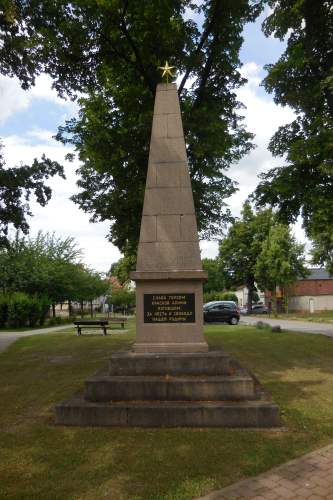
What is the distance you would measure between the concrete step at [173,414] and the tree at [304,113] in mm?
8699

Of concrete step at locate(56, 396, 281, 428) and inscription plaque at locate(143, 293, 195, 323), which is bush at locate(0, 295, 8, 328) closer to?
inscription plaque at locate(143, 293, 195, 323)

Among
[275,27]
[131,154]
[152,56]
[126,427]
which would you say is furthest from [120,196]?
[126,427]

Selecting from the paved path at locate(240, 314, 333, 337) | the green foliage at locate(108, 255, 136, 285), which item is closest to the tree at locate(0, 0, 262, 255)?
the green foliage at locate(108, 255, 136, 285)

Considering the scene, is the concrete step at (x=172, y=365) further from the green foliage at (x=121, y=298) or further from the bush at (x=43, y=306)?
the green foliage at (x=121, y=298)

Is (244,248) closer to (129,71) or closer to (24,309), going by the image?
(24,309)

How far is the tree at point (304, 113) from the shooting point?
42.0ft

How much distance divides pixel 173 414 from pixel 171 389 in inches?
18.9

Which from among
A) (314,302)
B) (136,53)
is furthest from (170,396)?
(314,302)

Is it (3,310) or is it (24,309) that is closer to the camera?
(3,310)

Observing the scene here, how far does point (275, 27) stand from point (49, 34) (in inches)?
335

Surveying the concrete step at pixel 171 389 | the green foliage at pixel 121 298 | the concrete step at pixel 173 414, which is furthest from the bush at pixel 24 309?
the green foliage at pixel 121 298

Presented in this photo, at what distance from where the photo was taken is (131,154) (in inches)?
547

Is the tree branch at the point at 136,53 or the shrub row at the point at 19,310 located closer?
the tree branch at the point at 136,53

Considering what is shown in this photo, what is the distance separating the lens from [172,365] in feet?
20.6
